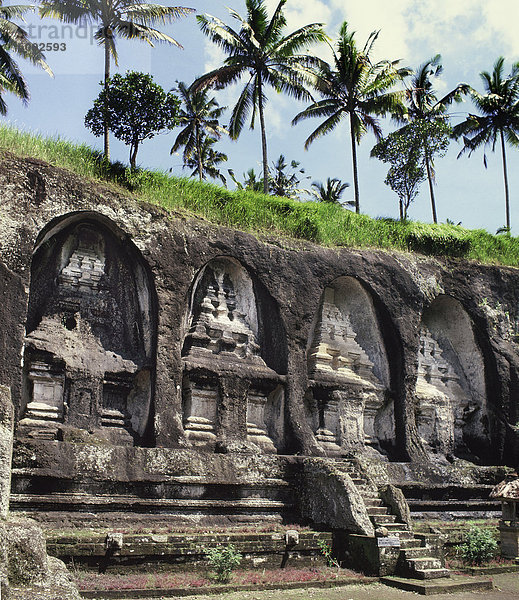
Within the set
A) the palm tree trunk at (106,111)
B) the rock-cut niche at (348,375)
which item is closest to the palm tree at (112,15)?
the palm tree trunk at (106,111)

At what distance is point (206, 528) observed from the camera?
1058 cm

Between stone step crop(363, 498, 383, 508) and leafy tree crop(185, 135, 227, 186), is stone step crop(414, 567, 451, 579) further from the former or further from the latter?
leafy tree crop(185, 135, 227, 186)

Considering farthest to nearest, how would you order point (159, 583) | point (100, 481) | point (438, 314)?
1. point (438, 314)
2. point (100, 481)
3. point (159, 583)

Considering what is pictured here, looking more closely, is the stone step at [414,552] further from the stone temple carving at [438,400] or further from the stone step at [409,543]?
the stone temple carving at [438,400]

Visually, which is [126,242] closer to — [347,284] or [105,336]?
[105,336]

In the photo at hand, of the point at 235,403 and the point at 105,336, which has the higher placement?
the point at 105,336

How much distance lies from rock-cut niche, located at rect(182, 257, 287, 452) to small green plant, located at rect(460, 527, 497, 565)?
3.99 m

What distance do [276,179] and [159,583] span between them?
110 ft

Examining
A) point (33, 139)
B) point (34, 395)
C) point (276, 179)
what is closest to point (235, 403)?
point (34, 395)

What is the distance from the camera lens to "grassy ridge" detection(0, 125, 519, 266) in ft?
43.1

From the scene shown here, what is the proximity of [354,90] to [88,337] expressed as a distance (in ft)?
54.0

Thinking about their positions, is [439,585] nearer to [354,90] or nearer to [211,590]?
[211,590]

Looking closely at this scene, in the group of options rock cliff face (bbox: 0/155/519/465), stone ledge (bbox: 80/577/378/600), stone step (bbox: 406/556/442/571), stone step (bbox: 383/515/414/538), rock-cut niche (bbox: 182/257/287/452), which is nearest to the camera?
stone ledge (bbox: 80/577/378/600)

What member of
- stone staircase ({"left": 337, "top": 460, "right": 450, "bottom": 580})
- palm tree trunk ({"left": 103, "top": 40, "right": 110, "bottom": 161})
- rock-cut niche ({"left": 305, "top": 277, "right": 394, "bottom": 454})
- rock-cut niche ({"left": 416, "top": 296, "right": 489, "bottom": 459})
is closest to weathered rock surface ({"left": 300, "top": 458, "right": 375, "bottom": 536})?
stone staircase ({"left": 337, "top": 460, "right": 450, "bottom": 580})
